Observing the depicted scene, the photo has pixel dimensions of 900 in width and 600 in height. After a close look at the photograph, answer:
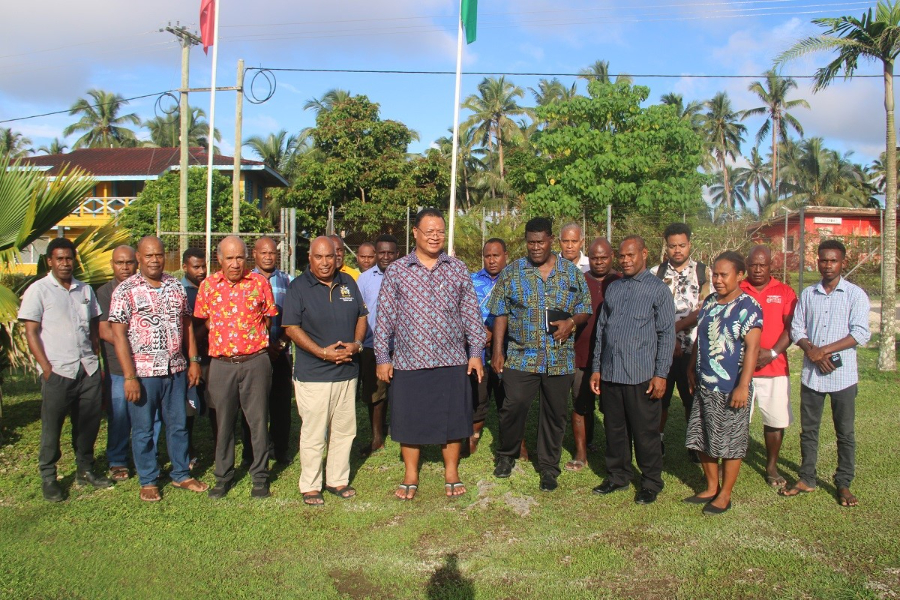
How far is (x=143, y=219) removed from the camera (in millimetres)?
22016

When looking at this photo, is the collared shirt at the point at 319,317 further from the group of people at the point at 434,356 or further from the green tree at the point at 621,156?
the green tree at the point at 621,156

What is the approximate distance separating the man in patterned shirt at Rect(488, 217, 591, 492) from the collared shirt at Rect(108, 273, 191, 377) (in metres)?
2.36

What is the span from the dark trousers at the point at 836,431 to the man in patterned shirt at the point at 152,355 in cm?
444

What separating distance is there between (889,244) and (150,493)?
9.93 m

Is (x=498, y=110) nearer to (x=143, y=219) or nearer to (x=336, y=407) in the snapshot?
(x=143, y=219)

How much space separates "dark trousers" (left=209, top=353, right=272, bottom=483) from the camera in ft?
16.7

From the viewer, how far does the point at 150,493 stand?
202 inches

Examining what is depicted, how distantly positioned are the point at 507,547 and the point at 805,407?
2.52 meters

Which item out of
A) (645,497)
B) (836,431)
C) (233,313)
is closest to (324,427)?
(233,313)

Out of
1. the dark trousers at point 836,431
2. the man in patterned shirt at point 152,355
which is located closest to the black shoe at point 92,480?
the man in patterned shirt at point 152,355

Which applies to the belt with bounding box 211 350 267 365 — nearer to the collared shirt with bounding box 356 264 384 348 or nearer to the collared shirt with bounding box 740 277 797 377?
the collared shirt with bounding box 356 264 384 348

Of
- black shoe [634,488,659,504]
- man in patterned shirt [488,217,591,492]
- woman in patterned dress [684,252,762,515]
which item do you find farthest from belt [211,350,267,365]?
woman in patterned dress [684,252,762,515]

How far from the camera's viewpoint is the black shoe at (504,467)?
18.1 ft

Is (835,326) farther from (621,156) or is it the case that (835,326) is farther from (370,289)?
(621,156)
